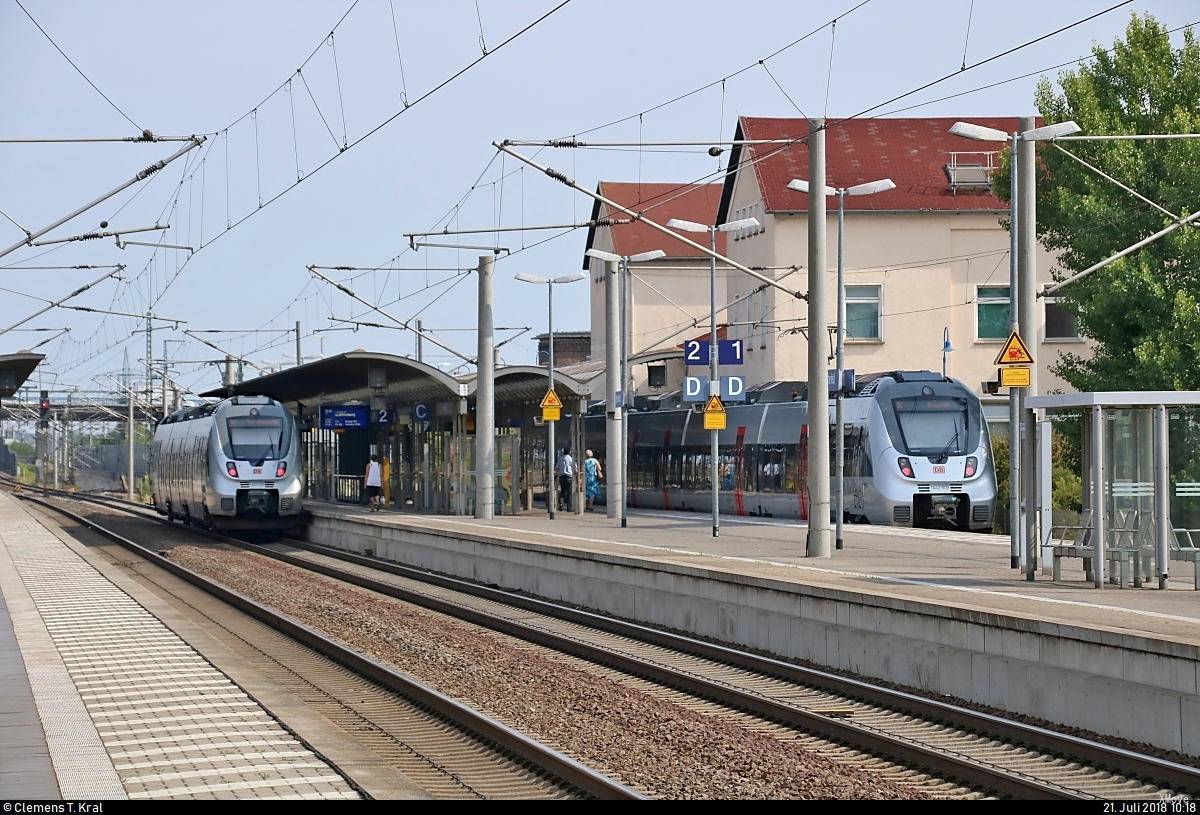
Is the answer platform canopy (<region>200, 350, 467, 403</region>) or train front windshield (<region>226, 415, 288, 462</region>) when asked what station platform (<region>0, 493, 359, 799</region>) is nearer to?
platform canopy (<region>200, 350, 467, 403</region>)

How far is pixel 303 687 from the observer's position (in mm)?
15148

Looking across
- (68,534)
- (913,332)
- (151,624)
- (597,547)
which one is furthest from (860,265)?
(151,624)

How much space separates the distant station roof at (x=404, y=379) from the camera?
36.8m

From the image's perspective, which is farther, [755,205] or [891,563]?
[755,205]

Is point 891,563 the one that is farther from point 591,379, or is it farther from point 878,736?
point 591,379

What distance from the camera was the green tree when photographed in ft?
111

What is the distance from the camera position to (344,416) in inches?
1796

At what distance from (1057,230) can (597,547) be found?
53.4ft

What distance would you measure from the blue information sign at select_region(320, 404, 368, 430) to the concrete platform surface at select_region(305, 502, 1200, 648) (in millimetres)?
9010

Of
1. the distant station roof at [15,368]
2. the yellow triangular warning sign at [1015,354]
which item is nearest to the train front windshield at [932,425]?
the yellow triangular warning sign at [1015,354]

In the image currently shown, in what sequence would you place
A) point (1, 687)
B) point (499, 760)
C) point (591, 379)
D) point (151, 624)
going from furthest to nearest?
point (591, 379) < point (151, 624) < point (1, 687) < point (499, 760)

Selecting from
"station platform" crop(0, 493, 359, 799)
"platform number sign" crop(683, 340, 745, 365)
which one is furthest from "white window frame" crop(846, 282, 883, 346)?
"station platform" crop(0, 493, 359, 799)

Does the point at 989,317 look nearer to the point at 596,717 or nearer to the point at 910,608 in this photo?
the point at 910,608

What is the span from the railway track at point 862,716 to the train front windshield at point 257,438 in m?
17.4
